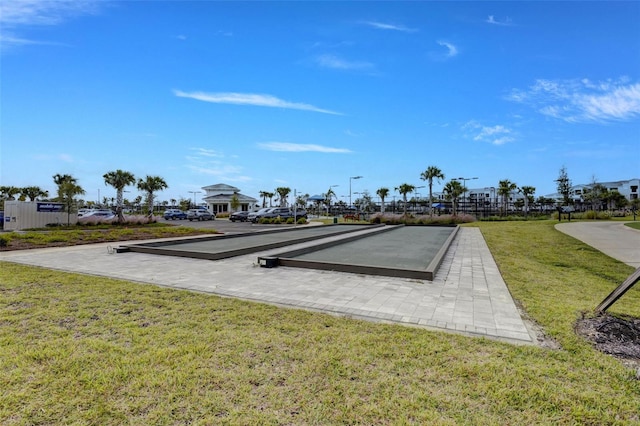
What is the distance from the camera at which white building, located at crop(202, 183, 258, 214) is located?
2212 inches

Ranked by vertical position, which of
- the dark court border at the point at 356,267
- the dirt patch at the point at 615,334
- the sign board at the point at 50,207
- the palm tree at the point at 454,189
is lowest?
the dirt patch at the point at 615,334

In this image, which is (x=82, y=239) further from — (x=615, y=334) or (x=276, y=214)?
(x=276, y=214)

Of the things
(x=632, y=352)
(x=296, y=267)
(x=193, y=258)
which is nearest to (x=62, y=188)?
(x=193, y=258)

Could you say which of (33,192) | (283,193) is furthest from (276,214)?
(33,192)

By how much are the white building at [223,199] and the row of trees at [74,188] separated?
17.9 meters

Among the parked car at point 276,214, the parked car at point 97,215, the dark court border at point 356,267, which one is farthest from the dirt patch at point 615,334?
the parked car at point 276,214

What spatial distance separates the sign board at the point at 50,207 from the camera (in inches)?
828

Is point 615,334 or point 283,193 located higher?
point 283,193

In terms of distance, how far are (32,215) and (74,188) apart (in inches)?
114

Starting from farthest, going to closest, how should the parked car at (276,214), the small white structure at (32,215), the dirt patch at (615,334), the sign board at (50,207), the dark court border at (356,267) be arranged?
the parked car at (276,214), the sign board at (50,207), the small white structure at (32,215), the dark court border at (356,267), the dirt patch at (615,334)

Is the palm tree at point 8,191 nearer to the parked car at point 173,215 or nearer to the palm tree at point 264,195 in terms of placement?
the parked car at point 173,215

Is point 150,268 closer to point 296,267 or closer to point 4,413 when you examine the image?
point 296,267

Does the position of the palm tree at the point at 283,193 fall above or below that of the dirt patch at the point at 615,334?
above

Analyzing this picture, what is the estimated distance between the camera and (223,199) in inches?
2223
